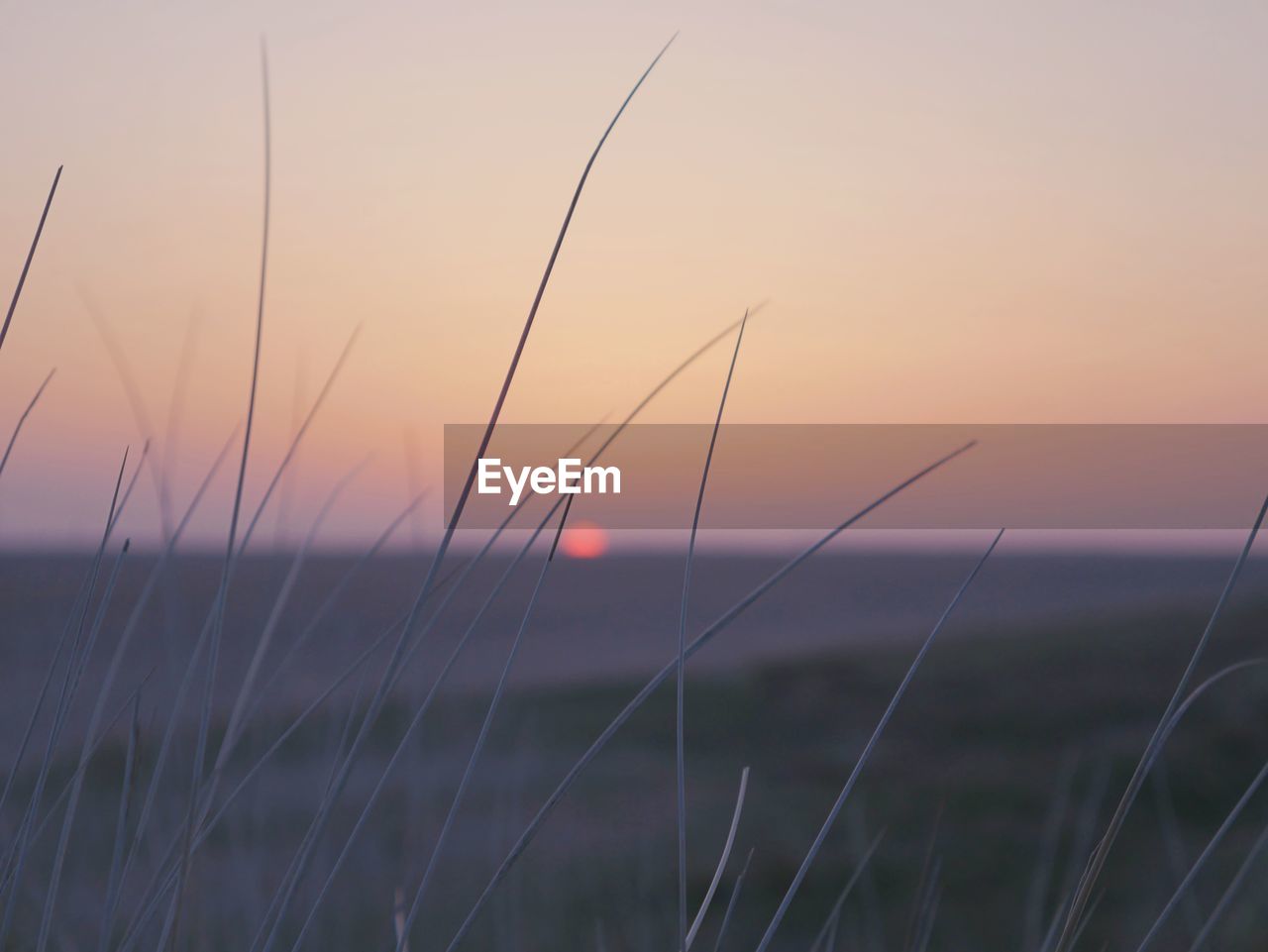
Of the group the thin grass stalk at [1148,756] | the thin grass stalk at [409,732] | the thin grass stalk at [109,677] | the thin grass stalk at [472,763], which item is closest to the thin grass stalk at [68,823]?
the thin grass stalk at [109,677]

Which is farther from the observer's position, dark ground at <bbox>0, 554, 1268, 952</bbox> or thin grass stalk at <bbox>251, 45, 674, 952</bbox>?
dark ground at <bbox>0, 554, 1268, 952</bbox>

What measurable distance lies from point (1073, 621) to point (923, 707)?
2435 mm

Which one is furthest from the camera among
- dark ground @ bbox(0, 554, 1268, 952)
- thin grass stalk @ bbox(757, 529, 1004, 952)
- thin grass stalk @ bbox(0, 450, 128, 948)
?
dark ground @ bbox(0, 554, 1268, 952)

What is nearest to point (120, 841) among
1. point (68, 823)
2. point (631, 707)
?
point (68, 823)

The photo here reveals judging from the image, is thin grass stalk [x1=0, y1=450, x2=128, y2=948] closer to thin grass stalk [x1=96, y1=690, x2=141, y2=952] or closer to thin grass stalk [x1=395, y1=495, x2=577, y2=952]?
thin grass stalk [x1=96, y1=690, x2=141, y2=952]

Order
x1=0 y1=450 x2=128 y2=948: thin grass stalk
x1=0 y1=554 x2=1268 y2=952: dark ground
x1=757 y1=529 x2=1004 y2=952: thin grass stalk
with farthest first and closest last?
x1=0 y1=554 x2=1268 y2=952: dark ground
x1=0 y1=450 x2=128 y2=948: thin grass stalk
x1=757 y1=529 x2=1004 y2=952: thin grass stalk

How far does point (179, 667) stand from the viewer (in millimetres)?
889

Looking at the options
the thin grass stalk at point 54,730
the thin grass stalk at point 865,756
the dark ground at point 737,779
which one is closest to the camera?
the thin grass stalk at point 865,756

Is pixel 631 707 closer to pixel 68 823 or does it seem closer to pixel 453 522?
pixel 453 522

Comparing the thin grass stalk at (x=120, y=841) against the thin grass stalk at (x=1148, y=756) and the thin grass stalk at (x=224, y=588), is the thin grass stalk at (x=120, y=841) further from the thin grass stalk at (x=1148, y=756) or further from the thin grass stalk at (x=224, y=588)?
the thin grass stalk at (x=1148, y=756)

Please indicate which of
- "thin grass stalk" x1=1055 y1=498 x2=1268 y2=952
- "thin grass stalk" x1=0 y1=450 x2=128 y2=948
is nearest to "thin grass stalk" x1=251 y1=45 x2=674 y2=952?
"thin grass stalk" x1=0 y1=450 x2=128 y2=948

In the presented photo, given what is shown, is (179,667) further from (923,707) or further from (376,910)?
(923,707)

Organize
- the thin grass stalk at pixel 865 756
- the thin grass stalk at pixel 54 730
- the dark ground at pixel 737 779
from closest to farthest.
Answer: the thin grass stalk at pixel 865 756
the thin grass stalk at pixel 54 730
the dark ground at pixel 737 779

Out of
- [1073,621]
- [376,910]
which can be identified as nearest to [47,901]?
[376,910]
